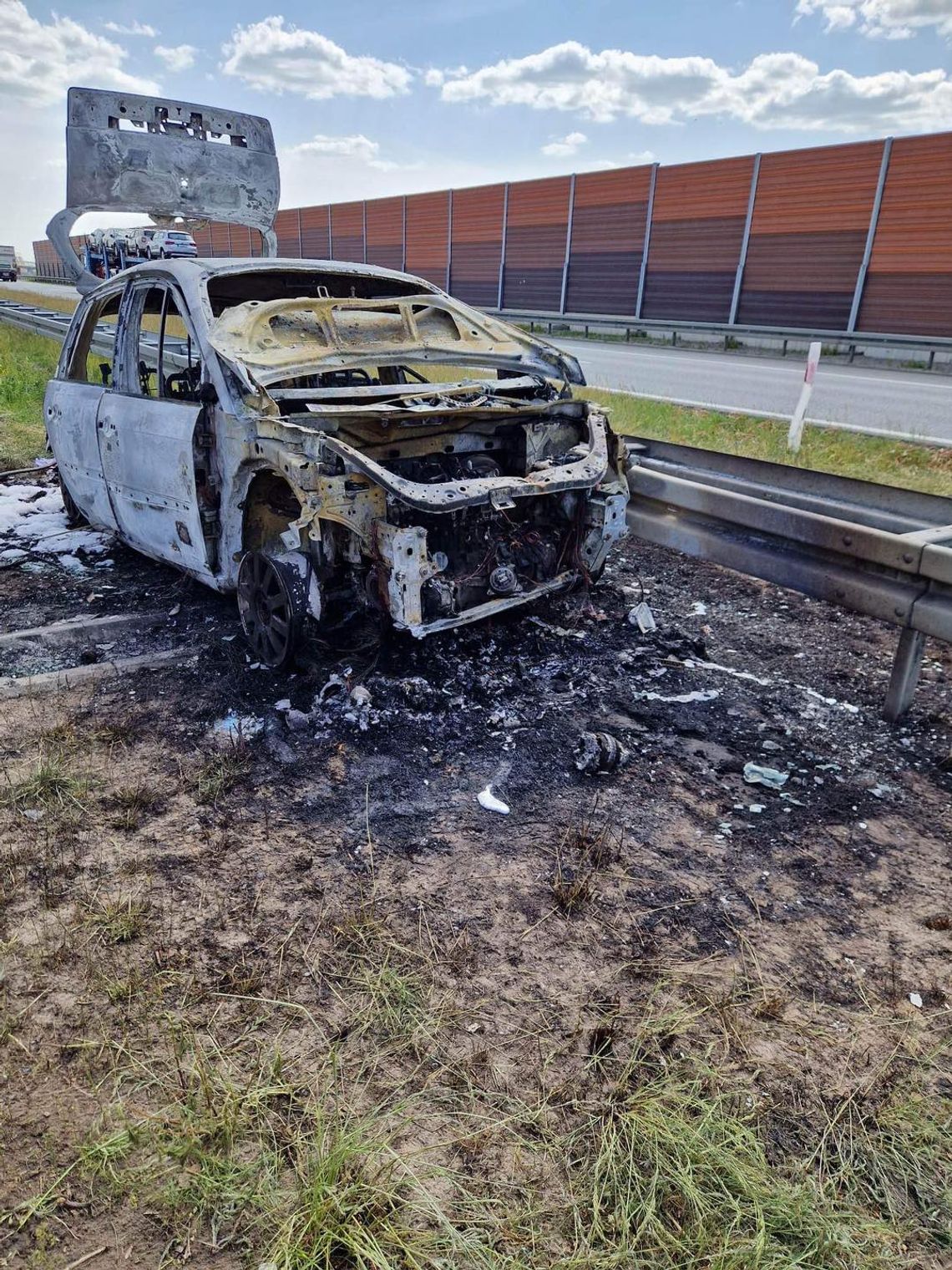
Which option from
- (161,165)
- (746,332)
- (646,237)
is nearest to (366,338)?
(161,165)

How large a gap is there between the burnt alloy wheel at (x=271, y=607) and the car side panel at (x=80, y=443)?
1.68 meters

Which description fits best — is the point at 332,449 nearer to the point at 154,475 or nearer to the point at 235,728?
the point at 235,728

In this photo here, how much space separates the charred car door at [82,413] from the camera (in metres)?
5.39

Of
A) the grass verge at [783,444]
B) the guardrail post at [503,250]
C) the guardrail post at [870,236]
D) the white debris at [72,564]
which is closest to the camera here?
the white debris at [72,564]

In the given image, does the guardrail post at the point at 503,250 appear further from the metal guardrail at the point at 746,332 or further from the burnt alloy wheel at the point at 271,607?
the burnt alloy wheel at the point at 271,607

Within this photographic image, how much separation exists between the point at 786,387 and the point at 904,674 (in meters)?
12.0

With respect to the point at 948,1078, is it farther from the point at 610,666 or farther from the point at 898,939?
the point at 610,666

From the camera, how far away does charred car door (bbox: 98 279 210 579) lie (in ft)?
14.6

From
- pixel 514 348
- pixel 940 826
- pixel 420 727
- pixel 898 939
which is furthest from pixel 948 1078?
pixel 514 348

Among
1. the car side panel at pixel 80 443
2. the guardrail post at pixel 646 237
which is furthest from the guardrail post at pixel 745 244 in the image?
the car side panel at pixel 80 443

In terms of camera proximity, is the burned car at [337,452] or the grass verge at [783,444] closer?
the burned car at [337,452]

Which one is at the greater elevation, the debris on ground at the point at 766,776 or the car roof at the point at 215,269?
the car roof at the point at 215,269

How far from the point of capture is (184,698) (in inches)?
163

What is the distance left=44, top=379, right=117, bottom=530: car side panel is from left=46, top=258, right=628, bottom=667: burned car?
0.10 feet
